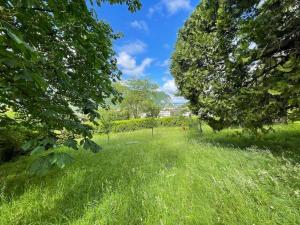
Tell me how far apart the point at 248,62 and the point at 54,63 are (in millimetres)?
5231

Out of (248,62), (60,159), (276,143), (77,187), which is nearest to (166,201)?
(60,159)

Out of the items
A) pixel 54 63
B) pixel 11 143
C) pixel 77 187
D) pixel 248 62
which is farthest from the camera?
pixel 11 143

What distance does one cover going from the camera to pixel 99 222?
108 inches

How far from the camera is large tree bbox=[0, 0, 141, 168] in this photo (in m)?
2.04

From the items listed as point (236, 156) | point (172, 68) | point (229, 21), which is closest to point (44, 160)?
point (236, 156)

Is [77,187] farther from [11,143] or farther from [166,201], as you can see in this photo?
[11,143]

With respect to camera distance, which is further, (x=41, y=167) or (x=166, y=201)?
(x=166, y=201)

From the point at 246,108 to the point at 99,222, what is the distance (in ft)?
18.1

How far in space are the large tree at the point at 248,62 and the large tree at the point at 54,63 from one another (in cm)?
300

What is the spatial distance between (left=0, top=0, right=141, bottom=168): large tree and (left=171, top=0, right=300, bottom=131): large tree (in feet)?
9.85

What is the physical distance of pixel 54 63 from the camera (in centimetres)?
386

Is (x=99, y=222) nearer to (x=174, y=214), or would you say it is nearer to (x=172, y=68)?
(x=174, y=214)

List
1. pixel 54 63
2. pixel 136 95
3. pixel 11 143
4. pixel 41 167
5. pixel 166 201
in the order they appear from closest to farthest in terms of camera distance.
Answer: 1. pixel 41 167
2. pixel 166 201
3. pixel 54 63
4. pixel 11 143
5. pixel 136 95

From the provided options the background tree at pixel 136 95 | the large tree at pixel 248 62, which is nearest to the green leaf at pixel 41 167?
the large tree at pixel 248 62
